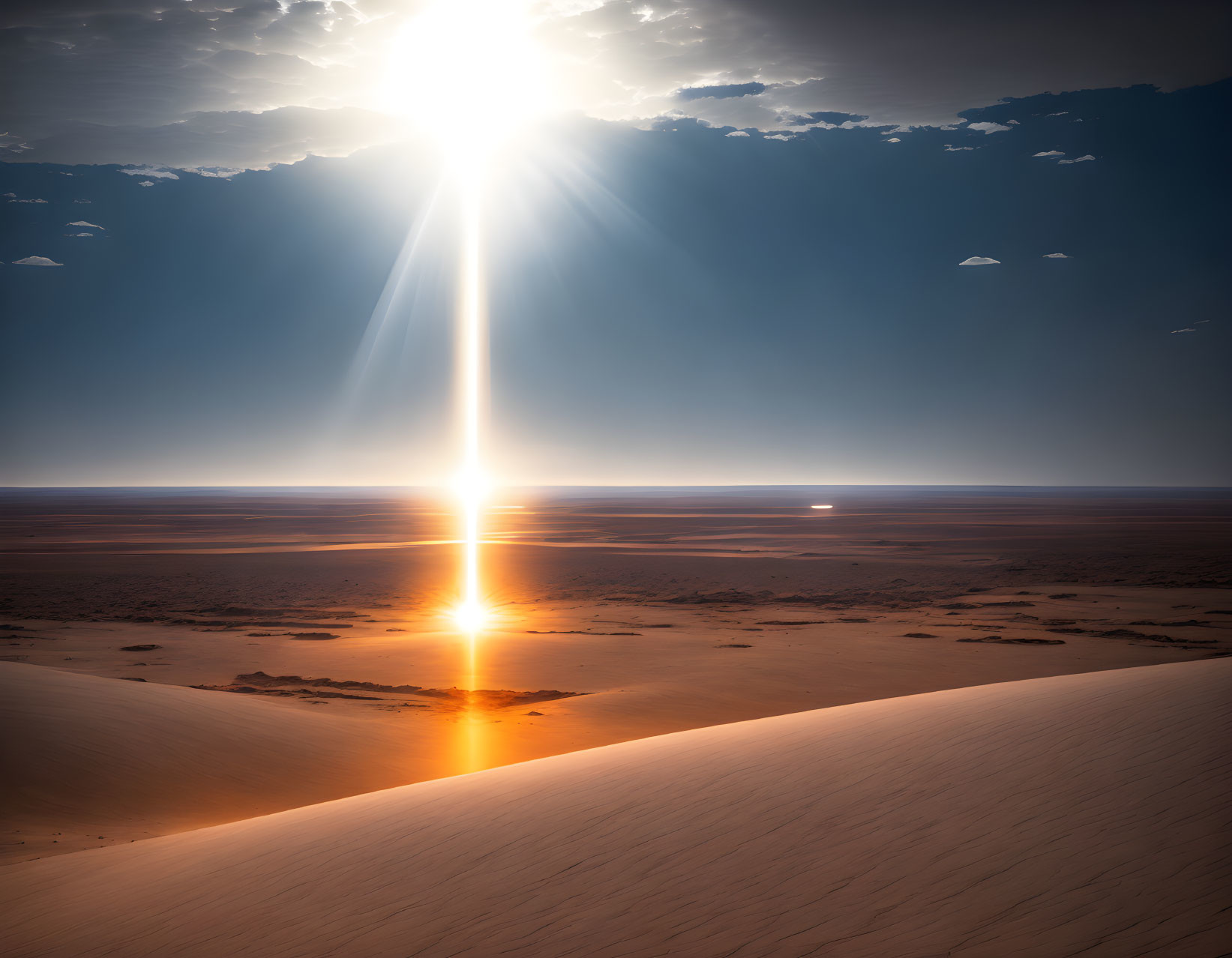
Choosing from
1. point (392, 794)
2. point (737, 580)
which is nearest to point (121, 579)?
point (737, 580)

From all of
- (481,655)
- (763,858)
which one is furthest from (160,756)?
(481,655)

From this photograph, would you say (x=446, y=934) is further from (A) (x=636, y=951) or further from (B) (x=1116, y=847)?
(B) (x=1116, y=847)

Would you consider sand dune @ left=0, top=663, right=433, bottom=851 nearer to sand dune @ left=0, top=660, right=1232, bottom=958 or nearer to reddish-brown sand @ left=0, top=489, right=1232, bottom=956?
reddish-brown sand @ left=0, top=489, right=1232, bottom=956

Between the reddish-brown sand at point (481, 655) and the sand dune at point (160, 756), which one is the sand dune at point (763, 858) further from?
the sand dune at point (160, 756)

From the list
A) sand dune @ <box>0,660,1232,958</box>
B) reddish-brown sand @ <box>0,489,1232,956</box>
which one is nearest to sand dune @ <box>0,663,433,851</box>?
reddish-brown sand @ <box>0,489,1232,956</box>

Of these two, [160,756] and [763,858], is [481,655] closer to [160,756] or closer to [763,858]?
[160,756]

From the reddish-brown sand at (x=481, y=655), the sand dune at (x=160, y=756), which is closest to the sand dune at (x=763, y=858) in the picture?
the reddish-brown sand at (x=481, y=655)
